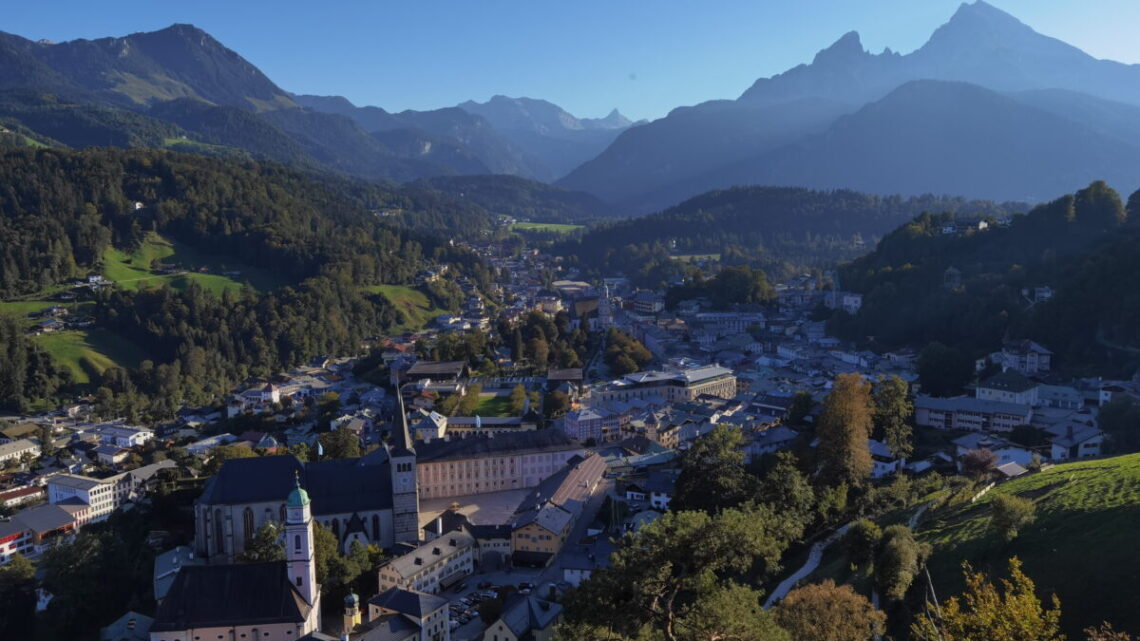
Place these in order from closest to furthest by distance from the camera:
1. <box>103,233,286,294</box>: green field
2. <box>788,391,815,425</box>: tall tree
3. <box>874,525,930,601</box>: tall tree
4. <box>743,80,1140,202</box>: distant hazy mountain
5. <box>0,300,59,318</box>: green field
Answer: <box>874,525,930,601</box>: tall tree < <box>788,391,815,425</box>: tall tree < <box>0,300,59,318</box>: green field < <box>103,233,286,294</box>: green field < <box>743,80,1140,202</box>: distant hazy mountain

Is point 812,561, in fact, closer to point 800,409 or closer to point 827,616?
point 827,616

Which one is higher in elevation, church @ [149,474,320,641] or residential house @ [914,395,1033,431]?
residential house @ [914,395,1033,431]

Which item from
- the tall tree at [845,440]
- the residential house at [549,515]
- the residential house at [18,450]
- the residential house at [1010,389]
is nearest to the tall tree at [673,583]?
the residential house at [549,515]

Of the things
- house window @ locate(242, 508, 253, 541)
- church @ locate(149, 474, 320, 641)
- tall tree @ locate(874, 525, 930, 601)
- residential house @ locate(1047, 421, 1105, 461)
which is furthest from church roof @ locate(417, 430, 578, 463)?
residential house @ locate(1047, 421, 1105, 461)

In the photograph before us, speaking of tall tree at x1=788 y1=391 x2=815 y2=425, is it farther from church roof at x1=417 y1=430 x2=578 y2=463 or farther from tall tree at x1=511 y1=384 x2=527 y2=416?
tall tree at x1=511 y1=384 x2=527 y2=416

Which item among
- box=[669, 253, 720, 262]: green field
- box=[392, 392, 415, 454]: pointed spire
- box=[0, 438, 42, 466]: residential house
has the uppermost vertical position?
box=[669, 253, 720, 262]: green field

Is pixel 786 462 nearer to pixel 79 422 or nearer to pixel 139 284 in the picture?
pixel 79 422

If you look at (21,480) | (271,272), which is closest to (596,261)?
(271,272)
